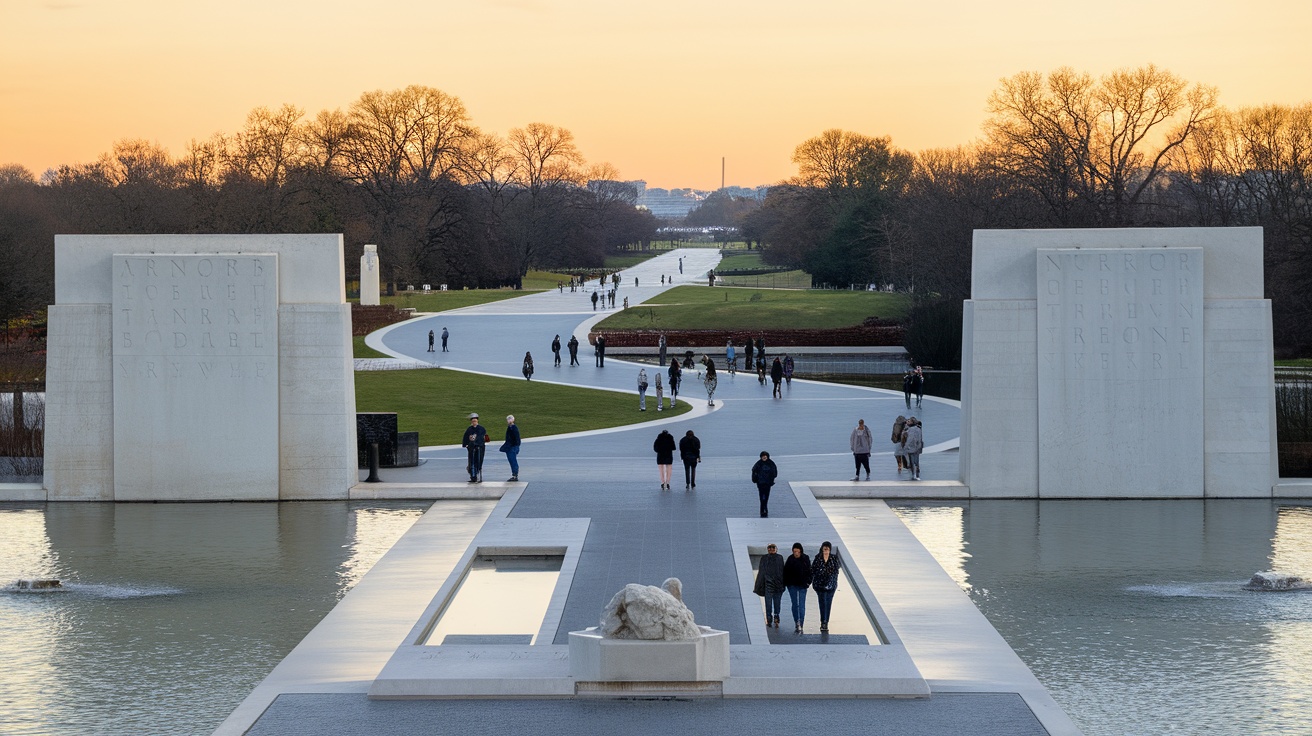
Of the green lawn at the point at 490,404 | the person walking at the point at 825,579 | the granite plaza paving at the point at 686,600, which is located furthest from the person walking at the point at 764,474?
the green lawn at the point at 490,404

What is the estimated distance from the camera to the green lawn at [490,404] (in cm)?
3288

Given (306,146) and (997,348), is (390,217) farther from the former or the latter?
(997,348)

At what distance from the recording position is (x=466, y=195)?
323ft

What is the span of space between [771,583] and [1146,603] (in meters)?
5.02

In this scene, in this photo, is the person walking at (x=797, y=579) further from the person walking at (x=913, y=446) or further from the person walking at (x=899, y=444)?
the person walking at (x=899, y=444)

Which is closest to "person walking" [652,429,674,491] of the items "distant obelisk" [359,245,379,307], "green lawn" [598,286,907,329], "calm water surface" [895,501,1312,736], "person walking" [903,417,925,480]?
"calm water surface" [895,501,1312,736]

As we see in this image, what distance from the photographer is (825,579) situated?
14164 mm

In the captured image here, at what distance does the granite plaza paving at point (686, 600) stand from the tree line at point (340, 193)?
4735cm

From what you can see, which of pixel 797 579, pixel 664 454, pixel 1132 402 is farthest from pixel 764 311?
pixel 797 579

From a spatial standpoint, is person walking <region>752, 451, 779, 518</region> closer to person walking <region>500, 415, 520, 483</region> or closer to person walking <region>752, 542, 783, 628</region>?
person walking <region>500, 415, 520, 483</region>

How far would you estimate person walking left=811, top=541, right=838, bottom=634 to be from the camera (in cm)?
1411

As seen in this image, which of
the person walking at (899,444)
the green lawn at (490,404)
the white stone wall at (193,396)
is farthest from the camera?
the green lawn at (490,404)

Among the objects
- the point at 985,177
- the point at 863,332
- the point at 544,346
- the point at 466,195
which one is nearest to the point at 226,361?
the point at 544,346

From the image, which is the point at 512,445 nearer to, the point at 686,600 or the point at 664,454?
the point at 664,454
